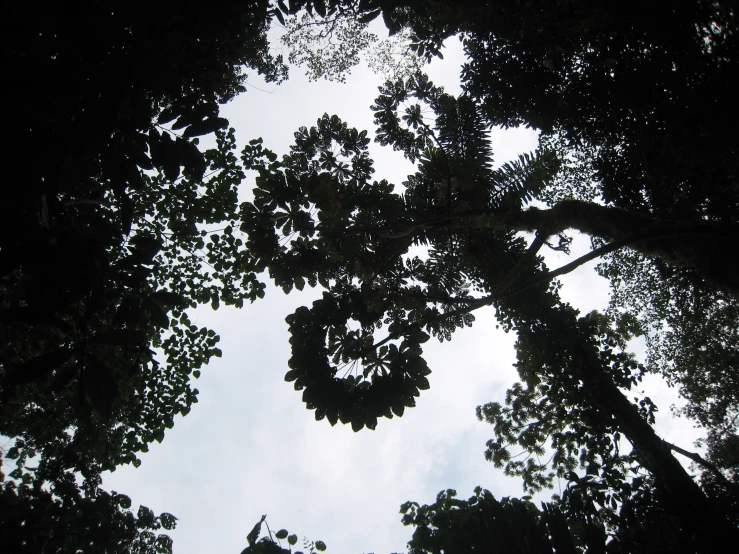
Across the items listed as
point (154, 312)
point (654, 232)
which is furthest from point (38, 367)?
point (654, 232)

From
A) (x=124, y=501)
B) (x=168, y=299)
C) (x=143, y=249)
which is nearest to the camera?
(x=143, y=249)

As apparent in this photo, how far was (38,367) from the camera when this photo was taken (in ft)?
5.54

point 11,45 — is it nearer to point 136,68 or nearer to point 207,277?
point 136,68

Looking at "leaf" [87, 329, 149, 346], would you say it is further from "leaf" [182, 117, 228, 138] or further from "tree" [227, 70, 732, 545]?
"tree" [227, 70, 732, 545]

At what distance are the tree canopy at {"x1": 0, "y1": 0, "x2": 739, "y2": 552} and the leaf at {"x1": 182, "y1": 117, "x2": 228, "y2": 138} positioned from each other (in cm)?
1

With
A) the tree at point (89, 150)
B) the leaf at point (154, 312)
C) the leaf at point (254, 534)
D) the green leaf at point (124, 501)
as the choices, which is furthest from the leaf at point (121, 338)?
the green leaf at point (124, 501)

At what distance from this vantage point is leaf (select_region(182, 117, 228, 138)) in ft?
7.00

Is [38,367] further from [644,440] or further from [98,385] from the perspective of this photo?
[644,440]

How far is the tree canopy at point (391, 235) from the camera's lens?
6.34ft

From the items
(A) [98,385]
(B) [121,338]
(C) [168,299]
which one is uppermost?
(C) [168,299]

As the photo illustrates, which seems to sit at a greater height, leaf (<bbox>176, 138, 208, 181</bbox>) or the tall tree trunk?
leaf (<bbox>176, 138, 208, 181</bbox>)

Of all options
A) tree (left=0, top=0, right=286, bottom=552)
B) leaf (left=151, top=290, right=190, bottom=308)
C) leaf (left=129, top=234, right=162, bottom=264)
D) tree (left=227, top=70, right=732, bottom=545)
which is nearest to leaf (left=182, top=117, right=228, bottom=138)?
tree (left=0, top=0, right=286, bottom=552)

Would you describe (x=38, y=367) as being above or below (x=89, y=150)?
below

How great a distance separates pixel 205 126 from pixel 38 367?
4.71ft
